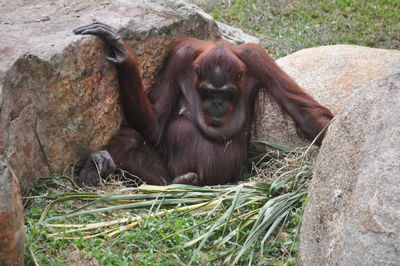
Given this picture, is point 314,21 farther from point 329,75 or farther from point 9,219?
point 9,219

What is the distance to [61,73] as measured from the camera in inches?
155

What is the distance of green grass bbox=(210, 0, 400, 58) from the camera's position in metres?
7.26

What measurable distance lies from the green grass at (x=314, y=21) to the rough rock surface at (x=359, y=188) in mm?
4228

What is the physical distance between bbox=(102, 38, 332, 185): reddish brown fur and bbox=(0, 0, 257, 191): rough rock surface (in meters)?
0.18

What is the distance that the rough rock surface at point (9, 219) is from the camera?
7.83 ft

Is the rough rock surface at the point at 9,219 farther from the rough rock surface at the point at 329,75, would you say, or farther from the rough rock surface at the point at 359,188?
the rough rock surface at the point at 329,75

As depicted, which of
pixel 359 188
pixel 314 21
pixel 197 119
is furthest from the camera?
pixel 314 21

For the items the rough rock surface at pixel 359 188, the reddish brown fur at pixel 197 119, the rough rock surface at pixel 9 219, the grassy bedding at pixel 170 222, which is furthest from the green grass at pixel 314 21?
the rough rock surface at pixel 9 219

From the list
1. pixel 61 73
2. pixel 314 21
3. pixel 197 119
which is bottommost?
pixel 314 21

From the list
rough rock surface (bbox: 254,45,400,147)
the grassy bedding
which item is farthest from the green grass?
the grassy bedding

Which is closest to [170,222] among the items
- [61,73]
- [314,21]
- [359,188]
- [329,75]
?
[61,73]

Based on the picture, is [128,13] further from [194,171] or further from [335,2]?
[335,2]

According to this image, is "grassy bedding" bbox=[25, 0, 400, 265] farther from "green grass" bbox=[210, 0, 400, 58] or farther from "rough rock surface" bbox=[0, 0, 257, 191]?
"green grass" bbox=[210, 0, 400, 58]

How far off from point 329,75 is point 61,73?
2.23 metres
